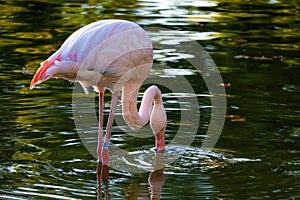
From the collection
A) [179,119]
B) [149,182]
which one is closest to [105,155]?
[149,182]

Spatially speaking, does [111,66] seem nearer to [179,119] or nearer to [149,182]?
[149,182]

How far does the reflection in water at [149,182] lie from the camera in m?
6.56

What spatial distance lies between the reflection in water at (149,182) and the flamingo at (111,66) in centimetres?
25

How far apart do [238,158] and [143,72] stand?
1.33 metres

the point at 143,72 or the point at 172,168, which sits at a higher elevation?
the point at 143,72

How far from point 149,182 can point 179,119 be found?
2.20m

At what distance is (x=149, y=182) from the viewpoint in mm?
6938

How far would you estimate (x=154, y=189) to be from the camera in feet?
22.1

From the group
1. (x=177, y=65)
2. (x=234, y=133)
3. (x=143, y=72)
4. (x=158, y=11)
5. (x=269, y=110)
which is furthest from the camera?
(x=158, y=11)

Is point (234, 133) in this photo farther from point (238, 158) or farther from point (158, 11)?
point (158, 11)

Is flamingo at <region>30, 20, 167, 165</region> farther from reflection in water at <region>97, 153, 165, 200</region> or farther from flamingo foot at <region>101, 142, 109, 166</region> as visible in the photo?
reflection in water at <region>97, 153, 165, 200</region>

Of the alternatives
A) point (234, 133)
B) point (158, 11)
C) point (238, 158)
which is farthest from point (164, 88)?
point (158, 11)

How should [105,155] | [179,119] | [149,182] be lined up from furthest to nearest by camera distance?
[179,119] < [105,155] < [149,182]

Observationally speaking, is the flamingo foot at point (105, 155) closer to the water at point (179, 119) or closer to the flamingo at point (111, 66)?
the flamingo at point (111, 66)
